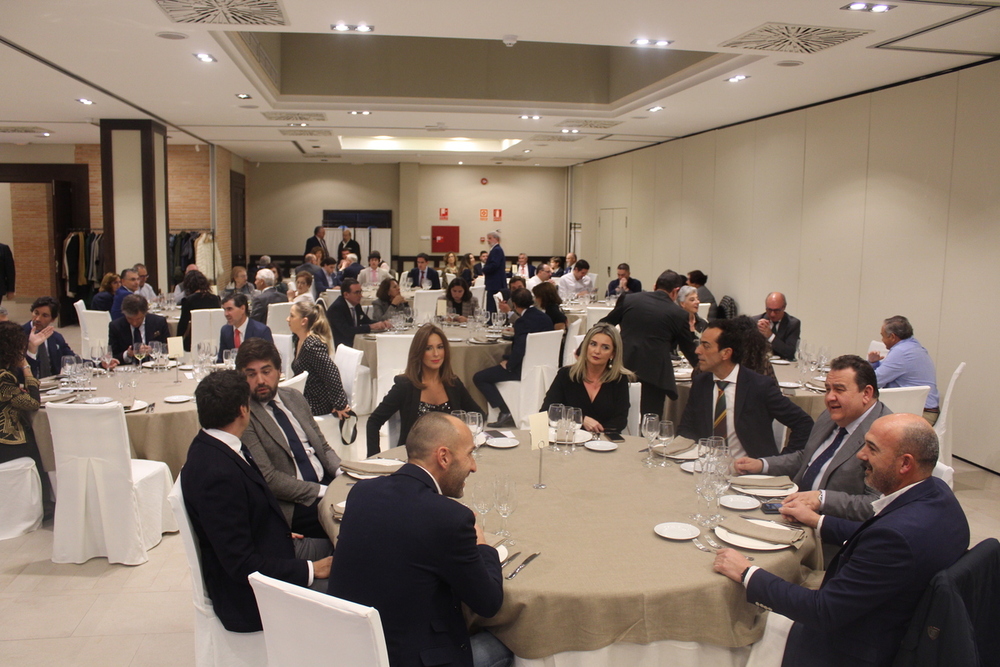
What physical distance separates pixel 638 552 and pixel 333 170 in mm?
17840

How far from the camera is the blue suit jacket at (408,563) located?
2082mm

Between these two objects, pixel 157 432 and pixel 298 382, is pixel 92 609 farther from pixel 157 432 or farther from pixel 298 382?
pixel 298 382

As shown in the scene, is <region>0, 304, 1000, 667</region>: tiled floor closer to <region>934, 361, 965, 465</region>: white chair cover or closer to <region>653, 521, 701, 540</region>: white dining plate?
<region>653, 521, 701, 540</region>: white dining plate

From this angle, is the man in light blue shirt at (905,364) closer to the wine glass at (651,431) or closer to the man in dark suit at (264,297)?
the wine glass at (651,431)

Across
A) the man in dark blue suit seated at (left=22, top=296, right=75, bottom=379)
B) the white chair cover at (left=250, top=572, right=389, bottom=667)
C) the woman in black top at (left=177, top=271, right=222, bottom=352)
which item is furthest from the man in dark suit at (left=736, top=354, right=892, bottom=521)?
the woman in black top at (left=177, top=271, right=222, bottom=352)

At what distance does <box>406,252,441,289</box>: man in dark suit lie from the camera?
520 inches

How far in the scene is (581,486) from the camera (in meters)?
3.23

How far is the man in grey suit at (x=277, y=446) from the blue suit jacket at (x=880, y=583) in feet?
6.72

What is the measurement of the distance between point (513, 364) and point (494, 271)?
5864mm

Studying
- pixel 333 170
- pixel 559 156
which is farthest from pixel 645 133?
pixel 333 170

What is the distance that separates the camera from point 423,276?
1342 cm

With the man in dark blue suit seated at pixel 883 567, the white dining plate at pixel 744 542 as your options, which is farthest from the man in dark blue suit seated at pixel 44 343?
the man in dark blue suit seated at pixel 883 567

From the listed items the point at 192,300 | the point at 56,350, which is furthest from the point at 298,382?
the point at 192,300

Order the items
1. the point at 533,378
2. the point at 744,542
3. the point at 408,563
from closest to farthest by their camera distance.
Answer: the point at 408,563
the point at 744,542
the point at 533,378
